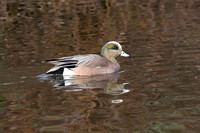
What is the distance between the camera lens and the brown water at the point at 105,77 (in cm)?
479

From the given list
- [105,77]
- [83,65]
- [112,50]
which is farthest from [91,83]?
[112,50]

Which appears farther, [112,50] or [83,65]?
[112,50]

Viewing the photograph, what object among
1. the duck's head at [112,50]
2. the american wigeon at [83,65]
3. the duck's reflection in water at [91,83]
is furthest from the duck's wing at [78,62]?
the duck's head at [112,50]

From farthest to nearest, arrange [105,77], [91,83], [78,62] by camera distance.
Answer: [78,62] < [105,77] < [91,83]

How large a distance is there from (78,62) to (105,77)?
1.72 ft

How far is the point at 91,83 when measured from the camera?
271 inches

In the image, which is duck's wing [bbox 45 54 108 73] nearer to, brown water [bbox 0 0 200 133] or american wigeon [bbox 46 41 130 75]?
american wigeon [bbox 46 41 130 75]

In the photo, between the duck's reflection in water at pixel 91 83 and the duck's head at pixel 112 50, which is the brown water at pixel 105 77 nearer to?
the duck's reflection in water at pixel 91 83

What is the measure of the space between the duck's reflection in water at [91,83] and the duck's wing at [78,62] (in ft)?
0.63

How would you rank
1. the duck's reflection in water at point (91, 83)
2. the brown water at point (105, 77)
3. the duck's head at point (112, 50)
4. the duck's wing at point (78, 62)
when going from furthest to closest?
the duck's head at point (112, 50)
the duck's wing at point (78, 62)
the duck's reflection in water at point (91, 83)
the brown water at point (105, 77)

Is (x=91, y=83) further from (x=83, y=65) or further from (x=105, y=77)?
(x=83, y=65)

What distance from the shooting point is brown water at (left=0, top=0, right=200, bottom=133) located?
4.79 m

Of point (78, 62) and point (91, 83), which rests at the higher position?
point (78, 62)

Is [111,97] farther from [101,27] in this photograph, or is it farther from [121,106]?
[101,27]
